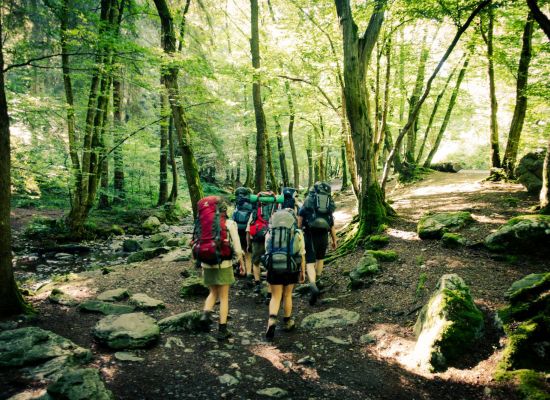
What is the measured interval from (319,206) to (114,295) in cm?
442

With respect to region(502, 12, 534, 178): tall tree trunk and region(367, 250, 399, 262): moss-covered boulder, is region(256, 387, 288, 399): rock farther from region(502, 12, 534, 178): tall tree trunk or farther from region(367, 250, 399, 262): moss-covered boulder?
region(502, 12, 534, 178): tall tree trunk

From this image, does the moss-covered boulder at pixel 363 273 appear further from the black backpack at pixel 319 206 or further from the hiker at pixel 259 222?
the hiker at pixel 259 222

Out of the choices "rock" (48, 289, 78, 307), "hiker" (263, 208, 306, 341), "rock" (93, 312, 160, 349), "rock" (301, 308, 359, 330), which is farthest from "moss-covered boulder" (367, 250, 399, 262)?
"rock" (48, 289, 78, 307)

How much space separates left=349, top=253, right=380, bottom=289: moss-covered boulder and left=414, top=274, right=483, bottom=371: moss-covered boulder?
2.20m

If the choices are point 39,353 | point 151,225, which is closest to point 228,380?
point 39,353

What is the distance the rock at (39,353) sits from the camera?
340cm

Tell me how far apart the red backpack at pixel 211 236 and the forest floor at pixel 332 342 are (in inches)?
51.2

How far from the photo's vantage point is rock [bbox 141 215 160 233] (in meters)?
16.0

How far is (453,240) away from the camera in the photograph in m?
6.69

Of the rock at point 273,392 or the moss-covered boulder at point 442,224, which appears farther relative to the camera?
the moss-covered boulder at point 442,224

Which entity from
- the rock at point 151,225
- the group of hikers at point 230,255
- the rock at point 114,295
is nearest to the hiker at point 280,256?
the group of hikers at point 230,255

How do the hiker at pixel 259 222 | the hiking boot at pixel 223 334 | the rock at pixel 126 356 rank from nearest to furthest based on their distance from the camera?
the rock at pixel 126 356 → the hiking boot at pixel 223 334 → the hiker at pixel 259 222

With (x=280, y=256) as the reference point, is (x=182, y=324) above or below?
below

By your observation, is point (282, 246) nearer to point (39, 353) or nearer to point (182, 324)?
point (182, 324)
